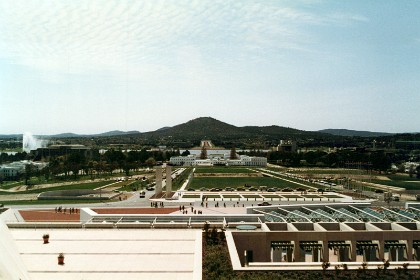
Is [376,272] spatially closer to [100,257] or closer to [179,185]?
[100,257]

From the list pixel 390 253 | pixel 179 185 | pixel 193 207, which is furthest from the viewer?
pixel 179 185

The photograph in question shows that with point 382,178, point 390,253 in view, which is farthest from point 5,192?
point 382,178

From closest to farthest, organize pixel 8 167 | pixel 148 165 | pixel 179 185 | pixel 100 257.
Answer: pixel 100 257
pixel 179 185
pixel 8 167
pixel 148 165

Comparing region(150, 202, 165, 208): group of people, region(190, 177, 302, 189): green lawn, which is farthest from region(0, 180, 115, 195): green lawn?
region(150, 202, 165, 208): group of people

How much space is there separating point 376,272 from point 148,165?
112m

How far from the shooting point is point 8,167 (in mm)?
97125

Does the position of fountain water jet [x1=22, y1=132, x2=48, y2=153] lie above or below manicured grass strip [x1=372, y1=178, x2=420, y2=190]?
above

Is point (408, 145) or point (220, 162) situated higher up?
point (408, 145)

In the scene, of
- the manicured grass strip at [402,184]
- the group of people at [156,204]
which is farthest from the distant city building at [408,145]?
the group of people at [156,204]

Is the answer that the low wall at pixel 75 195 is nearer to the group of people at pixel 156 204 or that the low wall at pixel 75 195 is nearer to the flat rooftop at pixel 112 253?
the group of people at pixel 156 204

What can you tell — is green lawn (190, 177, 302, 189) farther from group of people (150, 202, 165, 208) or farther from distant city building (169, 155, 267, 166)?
distant city building (169, 155, 267, 166)

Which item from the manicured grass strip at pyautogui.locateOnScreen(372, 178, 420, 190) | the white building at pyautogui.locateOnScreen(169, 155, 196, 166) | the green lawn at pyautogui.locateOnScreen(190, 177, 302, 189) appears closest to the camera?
the green lawn at pyautogui.locateOnScreen(190, 177, 302, 189)

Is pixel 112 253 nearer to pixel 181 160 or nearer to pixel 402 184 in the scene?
pixel 402 184

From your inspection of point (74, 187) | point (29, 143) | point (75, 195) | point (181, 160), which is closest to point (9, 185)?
point (74, 187)
